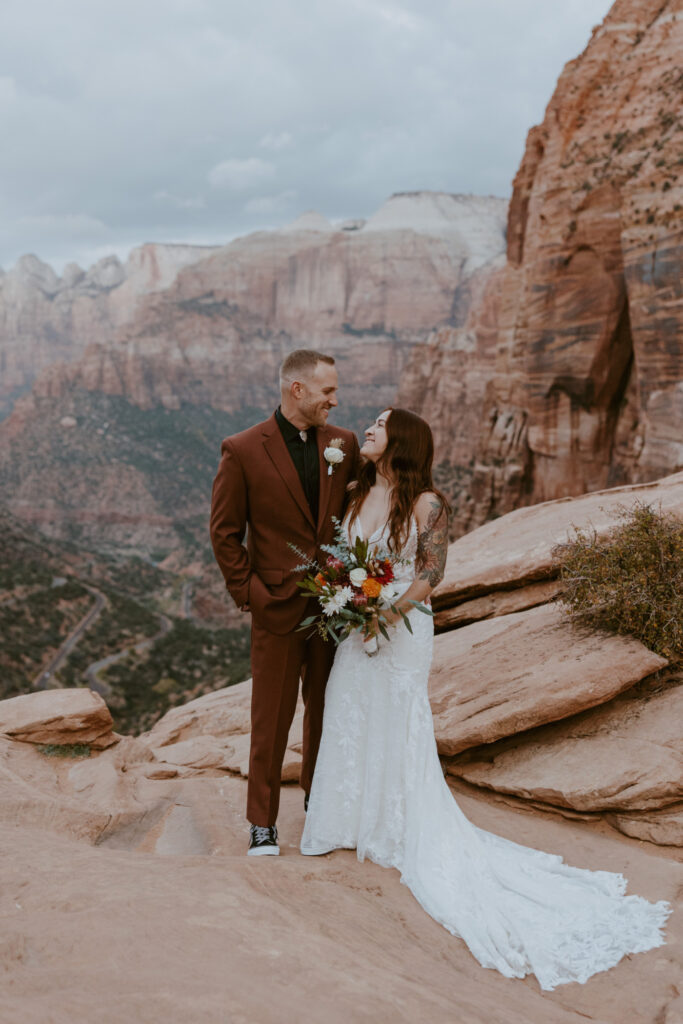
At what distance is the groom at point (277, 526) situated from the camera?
4324 millimetres

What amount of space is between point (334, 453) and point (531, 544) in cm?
369

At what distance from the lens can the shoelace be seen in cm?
451

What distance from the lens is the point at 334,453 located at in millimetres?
4219

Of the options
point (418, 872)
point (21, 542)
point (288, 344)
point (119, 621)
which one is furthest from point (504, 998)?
point (288, 344)

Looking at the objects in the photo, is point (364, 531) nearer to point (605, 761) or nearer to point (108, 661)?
point (605, 761)

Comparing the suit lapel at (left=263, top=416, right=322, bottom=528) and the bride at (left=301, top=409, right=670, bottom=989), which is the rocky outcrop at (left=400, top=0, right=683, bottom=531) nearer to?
the bride at (left=301, top=409, right=670, bottom=989)

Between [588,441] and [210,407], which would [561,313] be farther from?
[210,407]

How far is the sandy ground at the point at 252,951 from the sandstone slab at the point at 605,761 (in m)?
0.58

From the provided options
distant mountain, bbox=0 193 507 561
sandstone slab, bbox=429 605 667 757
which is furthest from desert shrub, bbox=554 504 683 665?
distant mountain, bbox=0 193 507 561

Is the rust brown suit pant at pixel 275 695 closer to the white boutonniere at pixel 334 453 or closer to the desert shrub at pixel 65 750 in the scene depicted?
the white boutonniere at pixel 334 453

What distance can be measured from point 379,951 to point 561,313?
92.5 feet

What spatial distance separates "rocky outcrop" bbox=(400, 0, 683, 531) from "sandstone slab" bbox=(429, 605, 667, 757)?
57.1ft

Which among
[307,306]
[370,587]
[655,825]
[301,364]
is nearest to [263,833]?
[370,587]

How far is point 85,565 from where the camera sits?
57062mm
